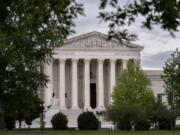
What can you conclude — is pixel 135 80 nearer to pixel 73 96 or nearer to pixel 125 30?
pixel 73 96

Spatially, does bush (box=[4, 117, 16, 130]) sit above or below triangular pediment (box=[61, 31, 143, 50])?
below

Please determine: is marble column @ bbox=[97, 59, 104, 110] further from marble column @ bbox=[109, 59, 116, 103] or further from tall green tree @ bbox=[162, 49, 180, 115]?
tall green tree @ bbox=[162, 49, 180, 115]

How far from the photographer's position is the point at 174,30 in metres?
6.51

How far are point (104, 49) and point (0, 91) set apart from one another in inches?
1994

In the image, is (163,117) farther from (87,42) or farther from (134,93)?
(87,42)

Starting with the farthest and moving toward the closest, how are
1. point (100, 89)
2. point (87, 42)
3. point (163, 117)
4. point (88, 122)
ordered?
point (87, 42)
point (100, 89)
point (163, 117)
point (88, 122)

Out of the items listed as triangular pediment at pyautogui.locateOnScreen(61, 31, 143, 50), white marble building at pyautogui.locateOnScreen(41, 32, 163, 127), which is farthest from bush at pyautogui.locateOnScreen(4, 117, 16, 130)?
triangular pediment at pyautogui.locateOnScreen(61, 31, 143, 50)

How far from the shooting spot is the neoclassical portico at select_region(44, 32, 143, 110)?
269 ft

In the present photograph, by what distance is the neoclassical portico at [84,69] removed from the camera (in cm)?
8194

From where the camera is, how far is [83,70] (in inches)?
3369

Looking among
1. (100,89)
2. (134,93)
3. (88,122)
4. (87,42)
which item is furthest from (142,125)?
(87,42)

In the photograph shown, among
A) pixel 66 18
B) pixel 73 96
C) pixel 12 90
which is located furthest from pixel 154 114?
pixel 66 18

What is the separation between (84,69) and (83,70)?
2457 mm

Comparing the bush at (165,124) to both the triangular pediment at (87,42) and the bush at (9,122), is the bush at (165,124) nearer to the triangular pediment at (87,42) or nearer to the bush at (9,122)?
the bush at (9,122)
